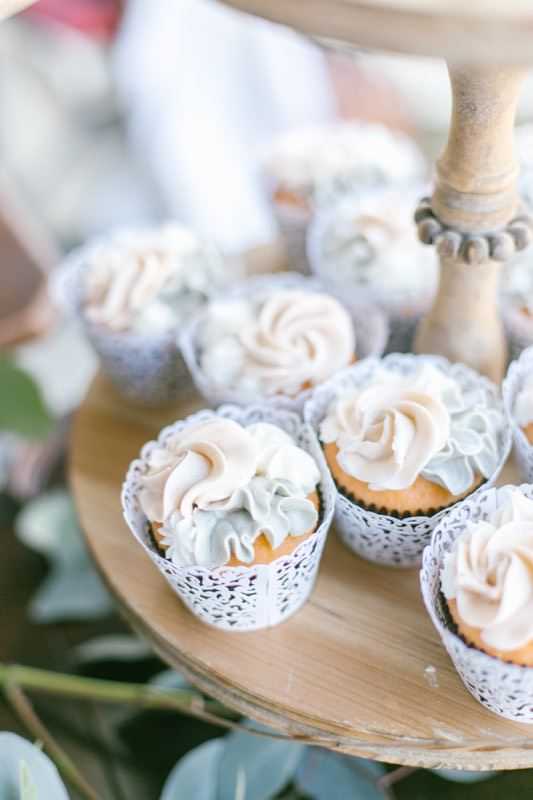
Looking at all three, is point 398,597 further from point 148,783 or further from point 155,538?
point 148,783

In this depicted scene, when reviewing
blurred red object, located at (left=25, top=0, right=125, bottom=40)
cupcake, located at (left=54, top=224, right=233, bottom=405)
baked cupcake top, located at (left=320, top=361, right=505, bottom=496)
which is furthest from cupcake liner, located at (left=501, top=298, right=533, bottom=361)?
blurred red object, located at (left=25, top=0, right=125, bottom=40)

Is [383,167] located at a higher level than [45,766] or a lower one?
higher

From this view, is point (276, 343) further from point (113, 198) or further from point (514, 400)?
point (113, 198)

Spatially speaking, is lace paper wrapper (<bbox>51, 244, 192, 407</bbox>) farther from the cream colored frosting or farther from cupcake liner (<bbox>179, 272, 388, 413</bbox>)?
the cream colored frosting

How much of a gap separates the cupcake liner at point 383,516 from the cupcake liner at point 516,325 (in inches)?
4.6

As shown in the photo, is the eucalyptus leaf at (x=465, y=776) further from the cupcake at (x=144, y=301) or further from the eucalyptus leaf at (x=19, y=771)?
the cupcake at (x=144, y=301)

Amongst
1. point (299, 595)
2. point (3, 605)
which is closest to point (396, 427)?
point (299, 595)

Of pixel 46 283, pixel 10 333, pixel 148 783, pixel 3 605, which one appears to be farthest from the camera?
pixel 46 283

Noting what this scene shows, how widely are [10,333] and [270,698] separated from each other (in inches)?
46.0

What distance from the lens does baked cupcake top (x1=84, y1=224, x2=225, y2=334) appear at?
1095 mm

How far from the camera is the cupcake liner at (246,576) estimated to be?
792 mm

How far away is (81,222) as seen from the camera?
2.83 metres

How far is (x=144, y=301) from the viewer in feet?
3.59

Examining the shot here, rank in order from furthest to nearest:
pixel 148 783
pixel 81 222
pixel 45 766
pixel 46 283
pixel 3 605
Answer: pixel 81 222 → pixel 46 283 → pixel 3 605 → pixel 148 783 → pixel 45 766
